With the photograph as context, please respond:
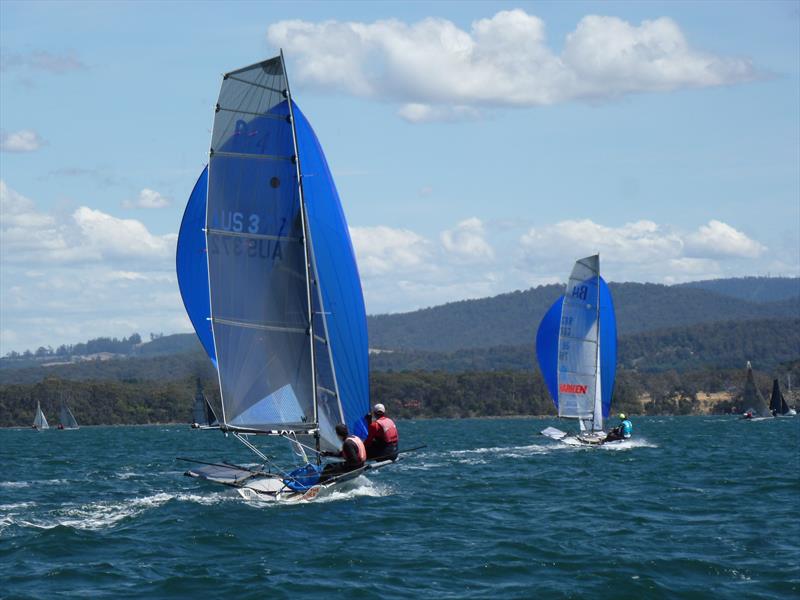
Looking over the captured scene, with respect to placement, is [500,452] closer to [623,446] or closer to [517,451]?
[517,451]

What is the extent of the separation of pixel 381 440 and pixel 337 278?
143 inches

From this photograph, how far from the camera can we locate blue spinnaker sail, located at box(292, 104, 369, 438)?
27719mm

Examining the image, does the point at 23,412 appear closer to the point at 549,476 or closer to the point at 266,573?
the point at 549,476

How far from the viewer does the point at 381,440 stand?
28.5 m

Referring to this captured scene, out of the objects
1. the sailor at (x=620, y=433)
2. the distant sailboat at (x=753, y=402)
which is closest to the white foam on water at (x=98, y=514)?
the sailor at (x=620, y=433)

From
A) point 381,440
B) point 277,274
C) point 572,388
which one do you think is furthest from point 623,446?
point 277,274

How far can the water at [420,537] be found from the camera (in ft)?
61.9

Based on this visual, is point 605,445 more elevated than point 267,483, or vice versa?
point 267,483

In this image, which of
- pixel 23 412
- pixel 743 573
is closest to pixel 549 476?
pixel 743 573

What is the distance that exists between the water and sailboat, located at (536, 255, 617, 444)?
16.6m

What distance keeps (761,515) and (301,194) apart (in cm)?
1140

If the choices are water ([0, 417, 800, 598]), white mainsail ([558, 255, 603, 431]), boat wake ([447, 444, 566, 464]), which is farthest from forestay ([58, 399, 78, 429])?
water ([0, 417, 800, 598])

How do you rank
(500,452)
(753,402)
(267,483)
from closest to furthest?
(267,483) < (500,452) < (753,402)

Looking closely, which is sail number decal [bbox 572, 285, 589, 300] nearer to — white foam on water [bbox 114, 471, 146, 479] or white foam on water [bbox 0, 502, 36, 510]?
white foam on water [bbox 114, 471, 146, 479]
